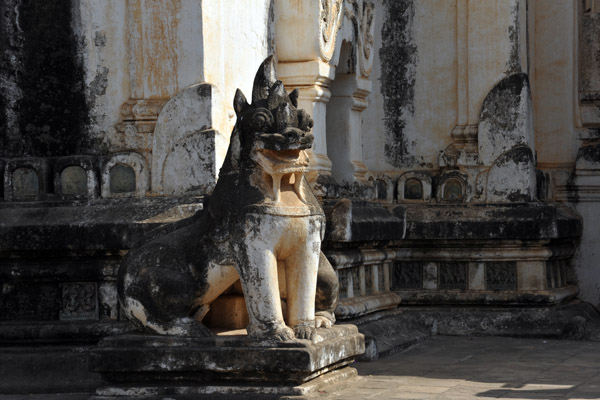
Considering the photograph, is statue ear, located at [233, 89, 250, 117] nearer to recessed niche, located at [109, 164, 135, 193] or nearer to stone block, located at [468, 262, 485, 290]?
recessed niche, located at [109, 164, 135, 193]

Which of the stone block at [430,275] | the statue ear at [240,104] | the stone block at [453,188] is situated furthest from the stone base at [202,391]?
the stone block at [453,188]

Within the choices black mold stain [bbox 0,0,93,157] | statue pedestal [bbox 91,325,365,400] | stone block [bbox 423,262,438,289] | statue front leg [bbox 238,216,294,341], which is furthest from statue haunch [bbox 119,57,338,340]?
stone block [bbox 423,262,438,289]

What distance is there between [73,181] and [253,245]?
7.15ft

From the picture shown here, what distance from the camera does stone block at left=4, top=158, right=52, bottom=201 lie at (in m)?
9.81

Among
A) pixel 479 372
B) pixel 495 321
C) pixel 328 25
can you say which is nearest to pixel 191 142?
pixel 328 25

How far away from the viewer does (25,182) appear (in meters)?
9.84

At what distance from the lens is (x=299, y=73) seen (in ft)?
38.1

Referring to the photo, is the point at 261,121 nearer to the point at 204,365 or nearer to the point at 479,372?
the point at 204,365

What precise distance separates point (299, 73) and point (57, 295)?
330cm

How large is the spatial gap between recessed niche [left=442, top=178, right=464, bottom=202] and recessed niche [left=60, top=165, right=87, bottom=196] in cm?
512

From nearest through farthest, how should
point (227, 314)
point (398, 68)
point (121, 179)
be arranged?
1. point (227, 314)
2. point (121, 179)
3. point (398, 68)

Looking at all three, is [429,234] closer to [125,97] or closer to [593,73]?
[593,73]

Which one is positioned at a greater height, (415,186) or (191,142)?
(191,142)

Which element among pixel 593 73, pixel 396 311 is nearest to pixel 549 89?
pixel 593 73
